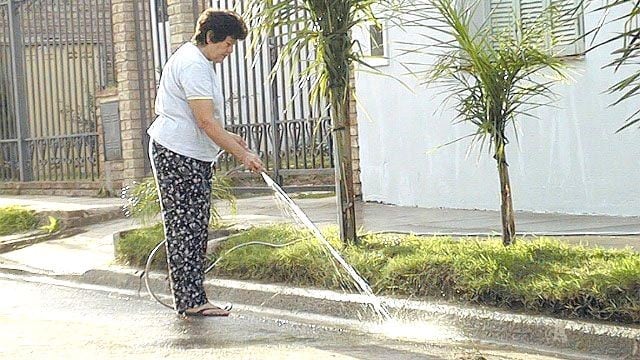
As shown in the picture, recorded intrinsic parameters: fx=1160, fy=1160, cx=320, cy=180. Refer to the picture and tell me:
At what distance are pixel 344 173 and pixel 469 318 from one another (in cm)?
189

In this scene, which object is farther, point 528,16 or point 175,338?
point 528,16

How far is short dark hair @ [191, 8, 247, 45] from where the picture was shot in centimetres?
698

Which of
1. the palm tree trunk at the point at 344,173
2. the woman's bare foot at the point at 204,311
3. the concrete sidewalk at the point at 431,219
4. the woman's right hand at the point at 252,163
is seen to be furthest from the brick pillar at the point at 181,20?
the woman's right hand at the point at 252,163

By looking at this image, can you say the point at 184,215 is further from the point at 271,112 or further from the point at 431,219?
the point at 271,112

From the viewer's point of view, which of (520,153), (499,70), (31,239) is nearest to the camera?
(499,70)

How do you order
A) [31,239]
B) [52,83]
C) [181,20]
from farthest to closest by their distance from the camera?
[52,83]
[181,20]
[31,239]

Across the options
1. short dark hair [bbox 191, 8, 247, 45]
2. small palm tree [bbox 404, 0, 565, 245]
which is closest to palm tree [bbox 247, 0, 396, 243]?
short dark hair [bbox 191, 8, 247, 45]

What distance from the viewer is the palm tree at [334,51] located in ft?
25.0

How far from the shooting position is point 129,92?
14.7 m

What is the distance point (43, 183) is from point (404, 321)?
10.8 meters

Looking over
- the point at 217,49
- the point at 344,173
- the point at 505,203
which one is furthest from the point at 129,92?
the point at 505,203

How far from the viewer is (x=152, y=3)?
14.6 m

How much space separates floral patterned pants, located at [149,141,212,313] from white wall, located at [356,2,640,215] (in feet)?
10.7

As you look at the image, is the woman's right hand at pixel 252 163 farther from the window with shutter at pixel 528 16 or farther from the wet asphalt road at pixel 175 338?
the window with shutter at pixel 528 16
